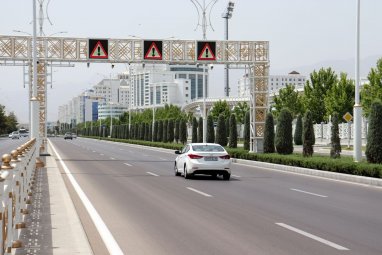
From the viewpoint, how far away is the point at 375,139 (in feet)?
79.3

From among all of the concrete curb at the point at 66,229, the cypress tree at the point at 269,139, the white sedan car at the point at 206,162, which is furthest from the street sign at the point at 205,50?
the concrete curb at the point at 66,229

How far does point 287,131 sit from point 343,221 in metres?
24.0

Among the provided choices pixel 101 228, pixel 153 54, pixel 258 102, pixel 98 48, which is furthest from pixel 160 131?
pixel 101 228

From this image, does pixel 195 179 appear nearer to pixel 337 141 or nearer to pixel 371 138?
pixel 371 138

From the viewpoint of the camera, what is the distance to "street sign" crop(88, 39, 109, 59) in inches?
1508

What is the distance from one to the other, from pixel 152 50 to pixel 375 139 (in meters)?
18.6

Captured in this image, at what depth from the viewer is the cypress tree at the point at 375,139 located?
2406cm

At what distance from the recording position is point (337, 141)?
1187 inches

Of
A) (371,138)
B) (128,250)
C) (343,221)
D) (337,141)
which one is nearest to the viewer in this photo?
(128,250)

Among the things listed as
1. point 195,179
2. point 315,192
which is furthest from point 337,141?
point 315,192

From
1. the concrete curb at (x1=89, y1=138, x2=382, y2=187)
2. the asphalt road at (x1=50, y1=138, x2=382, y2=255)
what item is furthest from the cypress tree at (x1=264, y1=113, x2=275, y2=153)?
the asphalt road at (x1=50, y1=138, x2=382, y2=255)

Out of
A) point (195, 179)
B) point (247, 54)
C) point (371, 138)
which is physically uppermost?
point (247, 54)

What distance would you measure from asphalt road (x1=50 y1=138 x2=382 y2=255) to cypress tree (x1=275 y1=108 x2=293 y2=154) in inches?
561

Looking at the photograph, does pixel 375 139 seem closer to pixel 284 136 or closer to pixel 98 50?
pixel 284 136
